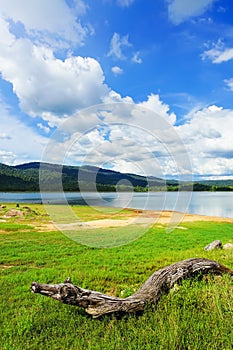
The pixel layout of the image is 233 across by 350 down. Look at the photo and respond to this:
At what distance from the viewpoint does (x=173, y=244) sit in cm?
1878

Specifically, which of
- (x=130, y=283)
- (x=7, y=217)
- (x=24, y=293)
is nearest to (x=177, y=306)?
(x=130, y=283)

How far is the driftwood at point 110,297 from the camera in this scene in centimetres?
517

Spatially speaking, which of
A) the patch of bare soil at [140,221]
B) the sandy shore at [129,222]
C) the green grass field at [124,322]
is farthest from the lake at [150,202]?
the green grass field at [124,322]

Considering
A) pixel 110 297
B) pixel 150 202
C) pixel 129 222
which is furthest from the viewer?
pixel 150 202

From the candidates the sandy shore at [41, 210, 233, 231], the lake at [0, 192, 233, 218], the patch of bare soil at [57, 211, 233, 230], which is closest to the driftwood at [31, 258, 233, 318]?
the sandy shore at [41, 210, 233, 231]

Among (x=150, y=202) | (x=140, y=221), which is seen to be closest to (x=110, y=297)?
(x=140, y=221)

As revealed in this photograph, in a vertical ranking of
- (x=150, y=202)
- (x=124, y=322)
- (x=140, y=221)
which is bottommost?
(x=140, y=221)

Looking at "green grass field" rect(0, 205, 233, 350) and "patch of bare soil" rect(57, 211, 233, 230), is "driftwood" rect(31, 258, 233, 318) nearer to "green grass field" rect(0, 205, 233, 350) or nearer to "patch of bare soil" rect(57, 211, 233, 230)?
"green grass field" rect(0, 205, 233, 350)

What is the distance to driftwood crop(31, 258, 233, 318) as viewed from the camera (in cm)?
517

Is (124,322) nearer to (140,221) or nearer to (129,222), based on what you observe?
(129,222)

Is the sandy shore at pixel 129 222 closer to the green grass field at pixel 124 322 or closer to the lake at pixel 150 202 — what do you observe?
the lake at pixel 150 202

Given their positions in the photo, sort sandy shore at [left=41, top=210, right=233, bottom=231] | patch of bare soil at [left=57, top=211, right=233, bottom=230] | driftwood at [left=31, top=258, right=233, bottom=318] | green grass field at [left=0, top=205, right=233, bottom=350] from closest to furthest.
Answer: green grass field at [left=0, top=205, right=233, bottom=350] < driftwood at [left=31, top=258, right=233, bottom=318] < sandy shore at [left=41, top=210, right=233, bottom=231] < patch of bare soil at [left=57, top=211, right=233, bottom=230]

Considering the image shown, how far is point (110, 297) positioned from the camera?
5.46 m

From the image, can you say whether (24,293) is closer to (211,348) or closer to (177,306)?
(177,306)
